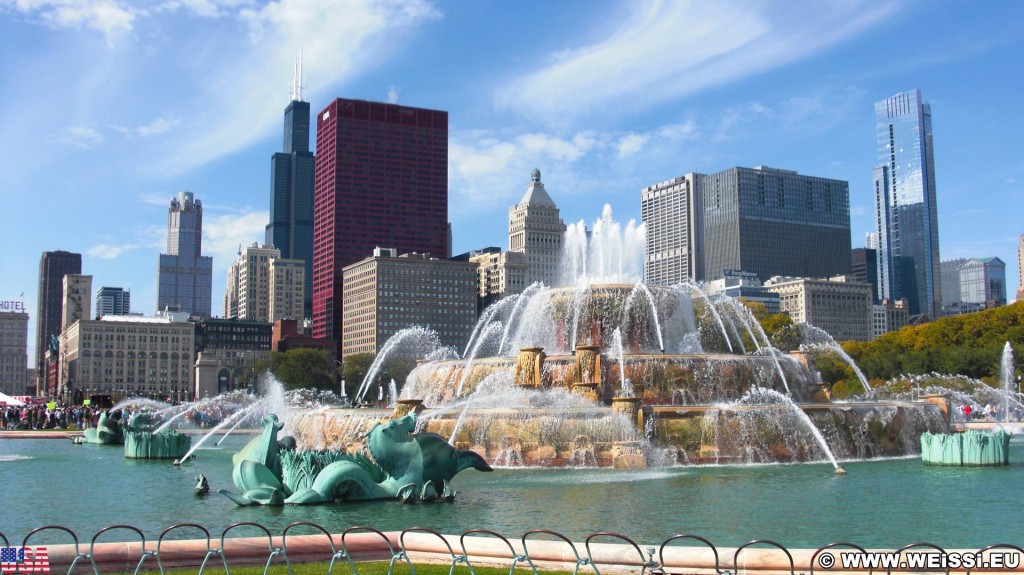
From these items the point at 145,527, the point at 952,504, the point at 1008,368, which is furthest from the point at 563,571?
the point at 1008,368

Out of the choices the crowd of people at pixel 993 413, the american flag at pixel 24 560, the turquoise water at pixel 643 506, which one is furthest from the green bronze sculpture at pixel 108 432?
the crowd of people at pixel 993 413

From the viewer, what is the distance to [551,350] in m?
46.8

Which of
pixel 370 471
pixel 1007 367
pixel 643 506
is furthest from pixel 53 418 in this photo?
pixel 1007 367

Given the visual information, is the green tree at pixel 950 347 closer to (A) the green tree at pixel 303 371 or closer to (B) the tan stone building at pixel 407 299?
(A) the green tree at pixel 303 371

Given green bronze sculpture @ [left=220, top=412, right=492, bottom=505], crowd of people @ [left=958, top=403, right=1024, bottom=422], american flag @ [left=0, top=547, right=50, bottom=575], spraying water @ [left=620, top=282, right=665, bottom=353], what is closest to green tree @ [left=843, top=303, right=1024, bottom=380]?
crowd of people @ [left=958, top=403, right=1024, bottom=422]

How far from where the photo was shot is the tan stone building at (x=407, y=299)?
187 meters

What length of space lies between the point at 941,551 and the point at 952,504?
9232mm

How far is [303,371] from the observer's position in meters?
128

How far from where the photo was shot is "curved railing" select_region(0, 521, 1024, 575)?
1194cm

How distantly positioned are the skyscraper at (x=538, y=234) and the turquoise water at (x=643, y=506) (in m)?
166

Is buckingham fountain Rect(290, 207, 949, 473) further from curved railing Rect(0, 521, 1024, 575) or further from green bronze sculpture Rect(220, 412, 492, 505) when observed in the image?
curved railing Rect(0, 521, 1024, 575)

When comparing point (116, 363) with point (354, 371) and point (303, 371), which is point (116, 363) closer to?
point (354, 371)

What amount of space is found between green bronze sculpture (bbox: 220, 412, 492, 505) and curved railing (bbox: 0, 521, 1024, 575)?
633cm

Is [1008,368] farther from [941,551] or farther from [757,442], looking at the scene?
[941,551]
